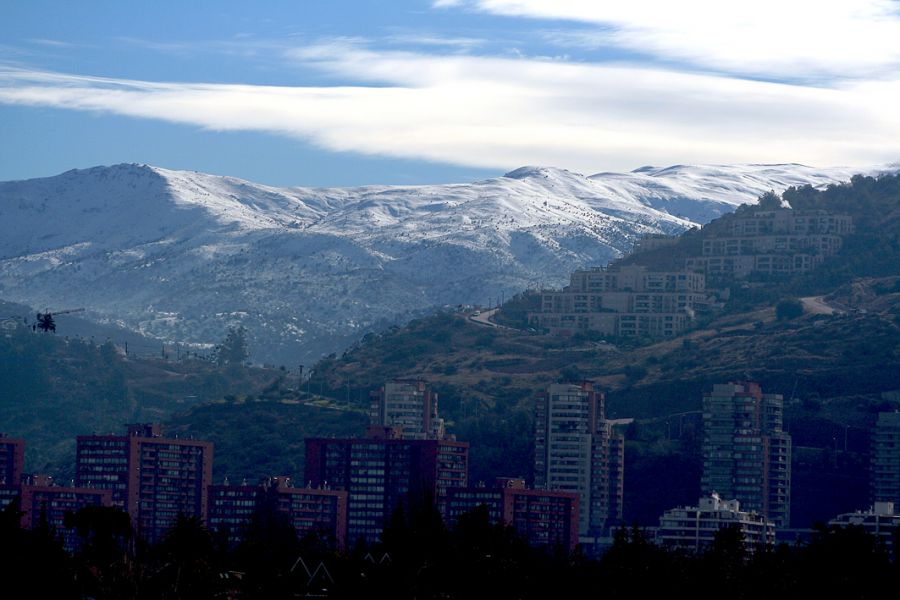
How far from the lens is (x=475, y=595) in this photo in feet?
407

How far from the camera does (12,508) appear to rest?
119m

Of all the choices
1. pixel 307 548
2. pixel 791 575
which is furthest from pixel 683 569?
pixel 307 548

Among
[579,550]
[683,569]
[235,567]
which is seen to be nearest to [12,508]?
[235,567]

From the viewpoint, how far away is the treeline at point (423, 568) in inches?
4532

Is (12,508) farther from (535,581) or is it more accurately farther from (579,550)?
(579,550)

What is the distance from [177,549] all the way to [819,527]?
42.1 m

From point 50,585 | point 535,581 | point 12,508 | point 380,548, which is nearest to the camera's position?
point 50,585

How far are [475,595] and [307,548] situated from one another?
102 feet

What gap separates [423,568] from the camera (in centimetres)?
12644

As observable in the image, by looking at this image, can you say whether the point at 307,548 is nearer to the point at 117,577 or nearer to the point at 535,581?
the point at 535,581

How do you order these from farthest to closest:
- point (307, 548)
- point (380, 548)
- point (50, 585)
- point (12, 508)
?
point (307, 548) → point (380, 548) → point (12, 508) → point (50, 585)

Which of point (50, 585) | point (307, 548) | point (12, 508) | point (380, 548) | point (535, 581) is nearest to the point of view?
point (50, 585)

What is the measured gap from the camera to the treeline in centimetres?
11512

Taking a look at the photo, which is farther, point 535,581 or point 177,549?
point 535,581
